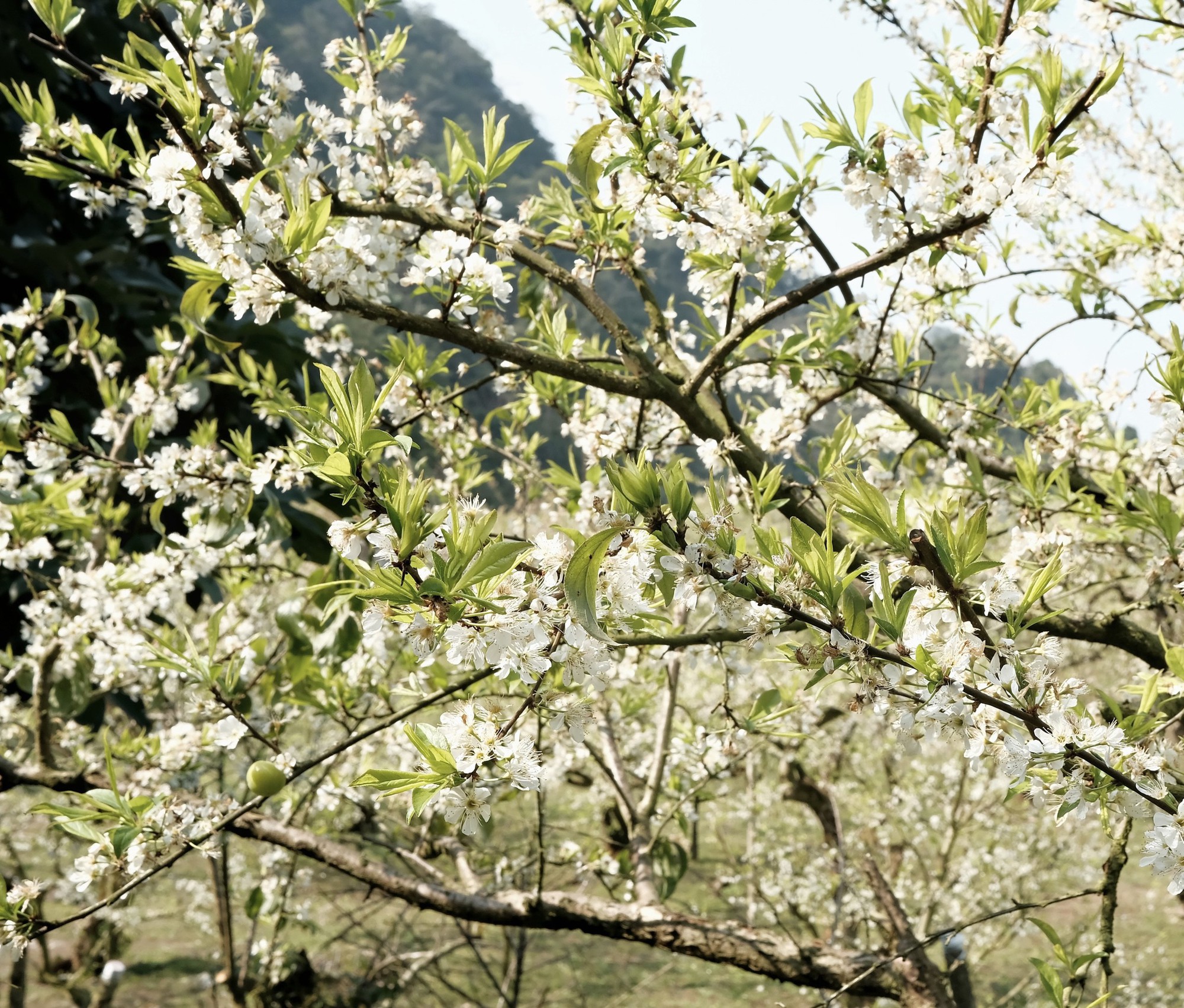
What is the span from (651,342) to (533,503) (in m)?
1.45

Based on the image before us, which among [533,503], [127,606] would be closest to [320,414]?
[127,606]

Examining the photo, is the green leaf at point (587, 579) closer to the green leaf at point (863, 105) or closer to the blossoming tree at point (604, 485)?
the blossoming tree at point (604, 485)

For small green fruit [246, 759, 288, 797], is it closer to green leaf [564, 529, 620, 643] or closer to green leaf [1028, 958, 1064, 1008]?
green leaf [564, 529, 620, 643]

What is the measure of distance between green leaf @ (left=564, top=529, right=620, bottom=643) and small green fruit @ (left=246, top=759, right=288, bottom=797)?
0.62m

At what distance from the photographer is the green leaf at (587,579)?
808mm

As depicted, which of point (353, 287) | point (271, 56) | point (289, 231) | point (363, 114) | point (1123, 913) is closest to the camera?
point (289, 231)

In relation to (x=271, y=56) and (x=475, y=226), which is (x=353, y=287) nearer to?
(x=475, y=226)

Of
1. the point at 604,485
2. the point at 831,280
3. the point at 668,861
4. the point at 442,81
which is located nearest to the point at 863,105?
the point at 831,280

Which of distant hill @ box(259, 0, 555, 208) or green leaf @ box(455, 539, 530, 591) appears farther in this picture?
distant hill @ box(259, 0, 555, 208)

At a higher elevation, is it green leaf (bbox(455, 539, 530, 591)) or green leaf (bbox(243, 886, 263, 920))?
green leaf (bbox(455, 539, 530, 591))

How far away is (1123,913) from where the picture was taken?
11.9 metres

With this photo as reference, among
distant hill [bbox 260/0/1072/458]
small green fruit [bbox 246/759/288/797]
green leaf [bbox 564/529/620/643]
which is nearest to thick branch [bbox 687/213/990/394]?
green leaf [bbox 564/529/620/643]

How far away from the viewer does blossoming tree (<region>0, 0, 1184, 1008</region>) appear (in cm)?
91

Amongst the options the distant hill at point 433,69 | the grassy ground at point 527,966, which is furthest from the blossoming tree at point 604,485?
the distant hill at point 433,69
